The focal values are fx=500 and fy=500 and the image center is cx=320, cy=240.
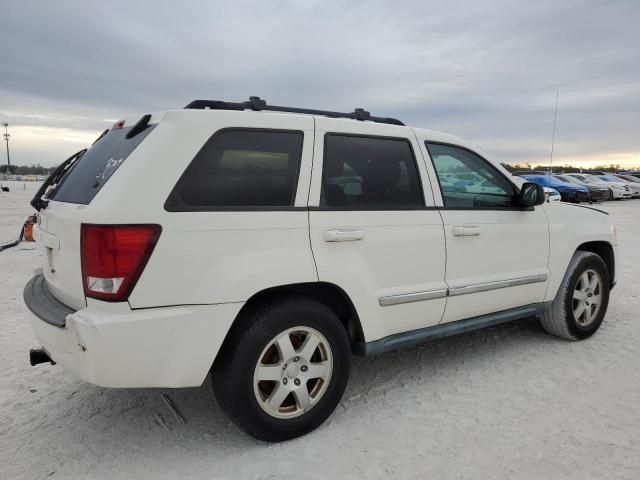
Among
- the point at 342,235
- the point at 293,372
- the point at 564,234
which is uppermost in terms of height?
the point at 342,235

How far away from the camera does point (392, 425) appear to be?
9.84 ft

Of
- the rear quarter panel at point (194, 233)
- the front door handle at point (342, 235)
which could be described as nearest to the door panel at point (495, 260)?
the front door handle at point (342, 235)

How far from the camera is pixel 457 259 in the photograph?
346cm

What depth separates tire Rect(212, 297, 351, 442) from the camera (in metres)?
2.62

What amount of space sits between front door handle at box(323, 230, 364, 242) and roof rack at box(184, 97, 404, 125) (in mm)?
900

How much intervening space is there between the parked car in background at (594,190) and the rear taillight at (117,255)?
84.6 ft

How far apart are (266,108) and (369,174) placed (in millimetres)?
767

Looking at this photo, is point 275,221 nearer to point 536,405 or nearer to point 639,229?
point 536,405

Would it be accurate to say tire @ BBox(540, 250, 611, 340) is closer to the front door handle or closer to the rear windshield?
the front door handle

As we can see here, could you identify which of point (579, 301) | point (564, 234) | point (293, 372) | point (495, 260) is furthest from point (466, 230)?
point (579, 301)

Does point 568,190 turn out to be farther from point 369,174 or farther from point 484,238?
point 369,174

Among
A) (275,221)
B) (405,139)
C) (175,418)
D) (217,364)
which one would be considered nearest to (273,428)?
(217,364)

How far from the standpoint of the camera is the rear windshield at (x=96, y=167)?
262cm

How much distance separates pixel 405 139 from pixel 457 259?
902 mm
